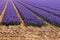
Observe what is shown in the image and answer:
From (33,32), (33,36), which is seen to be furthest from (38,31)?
(33,36)

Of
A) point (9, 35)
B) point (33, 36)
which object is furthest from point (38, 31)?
point (9, 35)

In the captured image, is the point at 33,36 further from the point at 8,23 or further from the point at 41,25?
the point at 8,23

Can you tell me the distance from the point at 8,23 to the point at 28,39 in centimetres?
314

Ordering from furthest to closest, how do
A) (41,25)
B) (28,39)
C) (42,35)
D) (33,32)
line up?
(41,25), (33,32), (42,35), (28,39)

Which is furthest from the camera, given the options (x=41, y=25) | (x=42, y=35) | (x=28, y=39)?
(x=41, y=25)

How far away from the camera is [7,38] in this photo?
770cm

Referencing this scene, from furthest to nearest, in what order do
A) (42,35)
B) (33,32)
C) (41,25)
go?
(41,25)
(33,32)
(42,35)

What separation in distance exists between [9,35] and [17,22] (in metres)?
2.42

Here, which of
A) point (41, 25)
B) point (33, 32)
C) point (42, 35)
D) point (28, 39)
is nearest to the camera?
point (28, 39)

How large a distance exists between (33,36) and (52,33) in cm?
104

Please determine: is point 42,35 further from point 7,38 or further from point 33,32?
point 7,38

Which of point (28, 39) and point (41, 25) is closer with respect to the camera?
point (28, 39)

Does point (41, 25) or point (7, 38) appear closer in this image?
point (7, 38)

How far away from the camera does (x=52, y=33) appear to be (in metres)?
8.48
